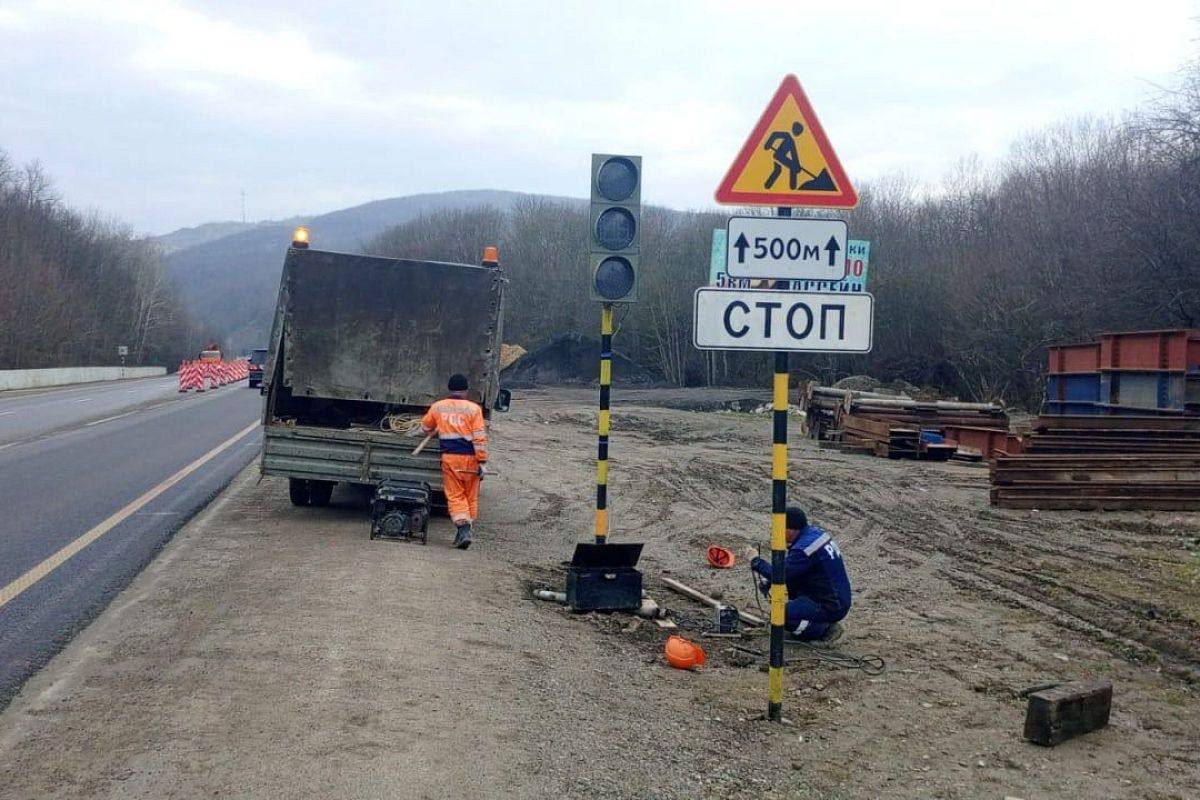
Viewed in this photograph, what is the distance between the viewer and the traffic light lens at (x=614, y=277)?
9.09 meters

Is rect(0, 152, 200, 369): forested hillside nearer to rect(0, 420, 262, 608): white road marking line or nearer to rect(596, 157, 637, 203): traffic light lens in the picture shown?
rect(0, 420, 262, 608): white road marking line

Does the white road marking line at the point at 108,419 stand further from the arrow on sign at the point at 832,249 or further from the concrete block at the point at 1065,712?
the concrete block at the point at 1065,712

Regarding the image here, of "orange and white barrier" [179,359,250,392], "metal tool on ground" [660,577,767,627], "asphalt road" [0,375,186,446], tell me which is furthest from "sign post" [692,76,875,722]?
"orange and white barrier" [179,359,250,392]

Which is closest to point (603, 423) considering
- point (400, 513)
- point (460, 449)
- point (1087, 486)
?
point (460, 449)

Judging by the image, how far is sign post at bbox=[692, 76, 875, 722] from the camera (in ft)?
18.8

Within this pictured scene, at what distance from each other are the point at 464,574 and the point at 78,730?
14.0ft

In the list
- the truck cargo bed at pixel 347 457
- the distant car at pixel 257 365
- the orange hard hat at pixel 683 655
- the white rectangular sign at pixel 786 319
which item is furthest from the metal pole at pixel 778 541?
the distant car at pixel 257 365

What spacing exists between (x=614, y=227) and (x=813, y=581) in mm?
3404

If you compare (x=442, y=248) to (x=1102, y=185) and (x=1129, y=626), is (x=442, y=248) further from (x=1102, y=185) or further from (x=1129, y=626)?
(x=1129, y=626)

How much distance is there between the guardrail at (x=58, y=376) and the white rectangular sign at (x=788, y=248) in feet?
163

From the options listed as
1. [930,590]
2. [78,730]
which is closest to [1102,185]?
[930,590]

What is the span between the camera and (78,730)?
4863 mm

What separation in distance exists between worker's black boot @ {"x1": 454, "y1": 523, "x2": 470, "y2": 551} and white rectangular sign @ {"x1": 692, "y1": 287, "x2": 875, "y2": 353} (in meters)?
5.18

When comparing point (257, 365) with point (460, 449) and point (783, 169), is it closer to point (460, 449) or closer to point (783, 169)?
point (460, 449)
